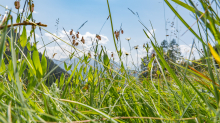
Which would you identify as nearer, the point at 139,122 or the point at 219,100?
the point at 219,100

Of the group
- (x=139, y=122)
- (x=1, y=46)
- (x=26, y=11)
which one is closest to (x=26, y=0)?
(x=26, y=11)

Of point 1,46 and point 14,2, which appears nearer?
point 1,46

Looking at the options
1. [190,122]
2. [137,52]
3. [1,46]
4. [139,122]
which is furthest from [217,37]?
[137,52]

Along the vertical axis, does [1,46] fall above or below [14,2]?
below

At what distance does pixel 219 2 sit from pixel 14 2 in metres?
1.26

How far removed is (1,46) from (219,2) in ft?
2.69

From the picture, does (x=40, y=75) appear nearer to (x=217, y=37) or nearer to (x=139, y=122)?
(x=139, y=122)

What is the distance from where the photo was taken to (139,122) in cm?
74

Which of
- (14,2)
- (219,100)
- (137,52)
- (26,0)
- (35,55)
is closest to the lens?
(219,100)

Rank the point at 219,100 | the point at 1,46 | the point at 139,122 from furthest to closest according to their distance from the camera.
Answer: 1. the point at 139,122
2. the point at 219,100
3. the point at 1,46

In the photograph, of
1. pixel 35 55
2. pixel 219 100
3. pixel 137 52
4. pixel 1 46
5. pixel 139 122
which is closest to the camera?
pixel 1 46

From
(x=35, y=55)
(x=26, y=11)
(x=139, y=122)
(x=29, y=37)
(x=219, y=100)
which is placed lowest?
(x=139, y=122)

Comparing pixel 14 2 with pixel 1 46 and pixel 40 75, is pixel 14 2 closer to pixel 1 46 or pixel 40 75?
pixel 40 75

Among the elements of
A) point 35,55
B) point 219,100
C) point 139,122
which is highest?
point 35,55
